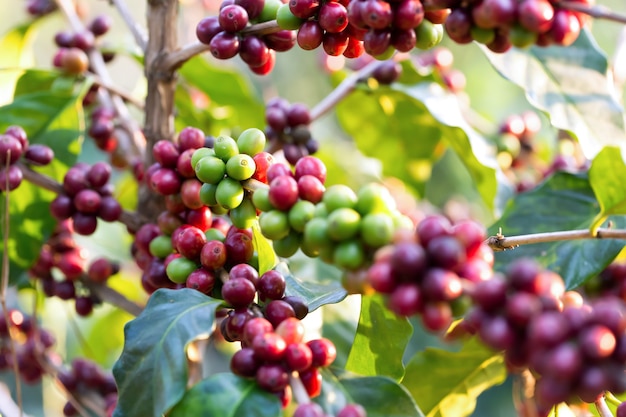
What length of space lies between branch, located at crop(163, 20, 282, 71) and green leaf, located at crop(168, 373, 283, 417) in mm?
365

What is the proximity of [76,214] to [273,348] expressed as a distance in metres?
0.47

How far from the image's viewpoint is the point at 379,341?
0.82 metres

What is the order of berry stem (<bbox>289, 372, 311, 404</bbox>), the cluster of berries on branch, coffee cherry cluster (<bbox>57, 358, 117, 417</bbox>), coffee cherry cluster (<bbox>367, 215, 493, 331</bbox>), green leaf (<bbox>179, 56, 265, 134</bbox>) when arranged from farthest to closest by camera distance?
green leaf (<bbox>179, 56, 265, 134</bbox>) < coffee cherry cluster (<bbox>57, 358, 117, 417</bbox>) < the cluster of berries on branch < berry stem (<bbox>289, 372, 311, 404</bbox>) < coffee cherry cluster (<bbox>367, 215, 493, 331</bbox>)

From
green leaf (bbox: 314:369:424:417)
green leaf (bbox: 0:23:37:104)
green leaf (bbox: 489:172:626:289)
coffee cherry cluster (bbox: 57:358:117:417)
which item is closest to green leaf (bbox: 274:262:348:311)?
green leaf (bbox: 314:369:424:417)

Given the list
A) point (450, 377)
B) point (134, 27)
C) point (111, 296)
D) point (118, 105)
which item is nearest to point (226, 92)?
point (118, 105)

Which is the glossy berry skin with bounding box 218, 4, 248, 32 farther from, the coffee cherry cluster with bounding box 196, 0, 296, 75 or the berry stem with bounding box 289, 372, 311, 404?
the berry stem with bounding box 289, 372, 311, 404

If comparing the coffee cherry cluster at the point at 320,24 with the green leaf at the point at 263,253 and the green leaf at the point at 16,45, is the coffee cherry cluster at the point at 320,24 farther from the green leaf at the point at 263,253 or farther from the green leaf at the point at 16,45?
the green leaf at the point at 16,45

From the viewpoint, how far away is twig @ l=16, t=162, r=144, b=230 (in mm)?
955

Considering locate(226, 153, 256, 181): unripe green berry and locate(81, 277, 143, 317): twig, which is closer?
locate(226, 153, 256, 181): unripe green berry

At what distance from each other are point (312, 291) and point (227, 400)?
0.23 meters

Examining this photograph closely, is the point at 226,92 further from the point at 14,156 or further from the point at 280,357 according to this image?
the point at 280,357

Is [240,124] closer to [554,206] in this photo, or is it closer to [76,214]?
[76,214]

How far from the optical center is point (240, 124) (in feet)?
4.60

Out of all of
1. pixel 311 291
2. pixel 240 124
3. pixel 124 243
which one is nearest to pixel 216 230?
pixel 311 291
